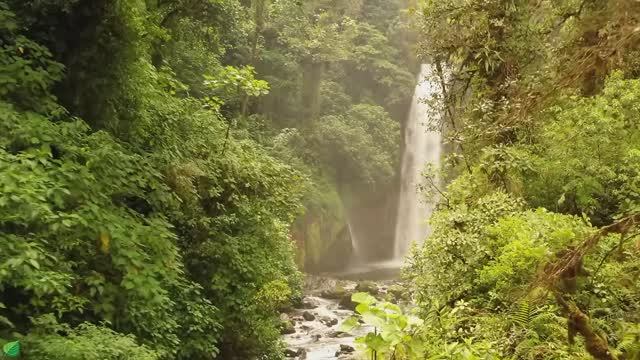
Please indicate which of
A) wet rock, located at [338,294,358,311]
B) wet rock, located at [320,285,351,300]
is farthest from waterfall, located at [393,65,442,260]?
wet rock, located at [338,294,358,311]

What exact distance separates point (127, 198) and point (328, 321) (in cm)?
1096

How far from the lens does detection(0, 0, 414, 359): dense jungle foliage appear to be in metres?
4.29

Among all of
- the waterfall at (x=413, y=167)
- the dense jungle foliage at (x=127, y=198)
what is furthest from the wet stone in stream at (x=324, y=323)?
the waterfall at (x=413, y=167)

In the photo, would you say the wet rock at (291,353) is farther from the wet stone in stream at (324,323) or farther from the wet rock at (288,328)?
the wet rock at (288,328)

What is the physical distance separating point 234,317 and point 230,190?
1.96 m

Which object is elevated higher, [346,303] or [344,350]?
[346,303]

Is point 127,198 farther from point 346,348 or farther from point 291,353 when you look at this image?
point 346,348

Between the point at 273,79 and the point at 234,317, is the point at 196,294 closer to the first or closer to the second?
the point at 234,317

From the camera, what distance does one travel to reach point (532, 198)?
713 centimetres

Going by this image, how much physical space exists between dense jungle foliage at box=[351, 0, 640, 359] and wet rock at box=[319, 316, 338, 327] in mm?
7440

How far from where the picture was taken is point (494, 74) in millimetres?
9453

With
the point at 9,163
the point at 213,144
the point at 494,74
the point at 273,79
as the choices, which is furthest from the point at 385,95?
the point at 9,163

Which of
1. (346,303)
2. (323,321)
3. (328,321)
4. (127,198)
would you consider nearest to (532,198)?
(127,198)

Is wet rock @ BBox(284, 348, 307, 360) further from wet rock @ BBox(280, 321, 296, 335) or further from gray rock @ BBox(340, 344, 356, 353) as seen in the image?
wet rock @ BBox(280, 321, 296, 335)
